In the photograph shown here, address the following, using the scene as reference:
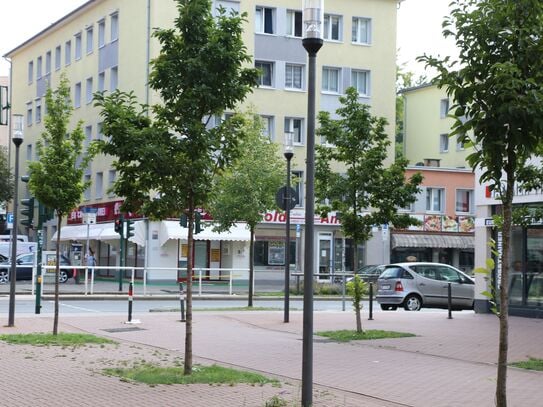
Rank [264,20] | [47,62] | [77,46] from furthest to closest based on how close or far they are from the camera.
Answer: [47,62], [77,46], [264,20]

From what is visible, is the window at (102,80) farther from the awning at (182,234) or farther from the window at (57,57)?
the awning at (182,234)

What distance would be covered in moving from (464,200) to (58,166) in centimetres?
4141

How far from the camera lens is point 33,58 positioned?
208ft

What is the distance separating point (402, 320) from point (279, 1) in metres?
30.9

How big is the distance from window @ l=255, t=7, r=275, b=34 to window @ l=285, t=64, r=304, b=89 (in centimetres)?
237

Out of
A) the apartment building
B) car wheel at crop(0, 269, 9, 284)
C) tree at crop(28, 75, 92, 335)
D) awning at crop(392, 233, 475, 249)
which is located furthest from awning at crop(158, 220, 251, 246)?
tree at crop(28, 75, 92, 335)

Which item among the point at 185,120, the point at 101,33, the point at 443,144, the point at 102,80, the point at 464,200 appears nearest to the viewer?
the point at 185,120

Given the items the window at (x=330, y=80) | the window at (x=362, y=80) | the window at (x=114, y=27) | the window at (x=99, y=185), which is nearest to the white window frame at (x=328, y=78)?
the window at (x=330, y=80)

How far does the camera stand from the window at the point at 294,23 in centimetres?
5006

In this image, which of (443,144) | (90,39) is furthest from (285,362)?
(443,144)

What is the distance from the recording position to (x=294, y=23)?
165 feet

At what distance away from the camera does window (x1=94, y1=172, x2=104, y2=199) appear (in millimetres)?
52450

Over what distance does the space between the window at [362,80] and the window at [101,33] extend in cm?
1514

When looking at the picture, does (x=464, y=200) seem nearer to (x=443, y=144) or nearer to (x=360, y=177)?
(x=443, y=144)
